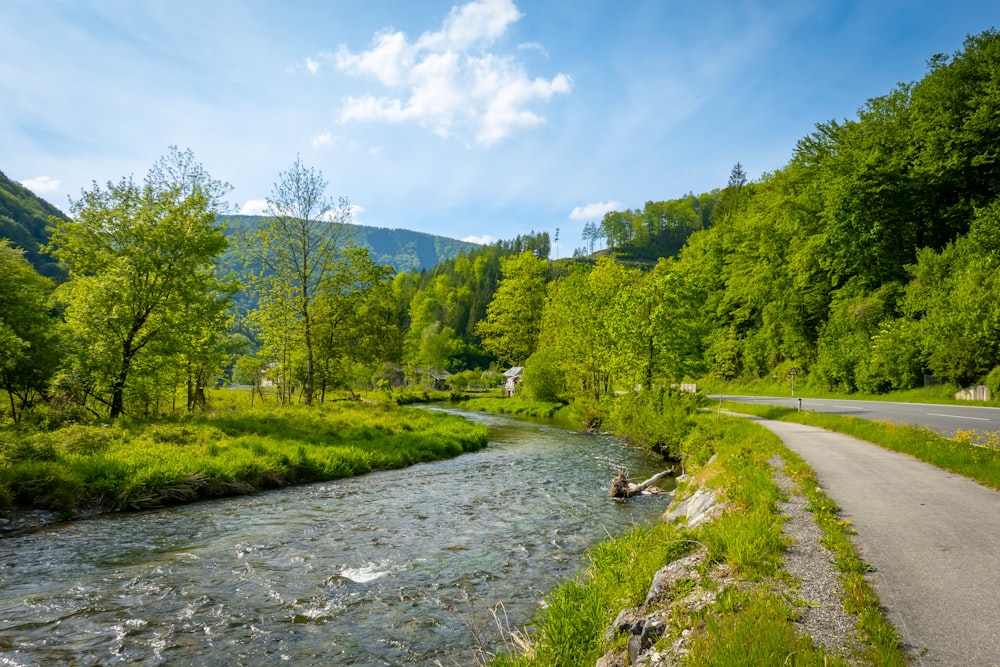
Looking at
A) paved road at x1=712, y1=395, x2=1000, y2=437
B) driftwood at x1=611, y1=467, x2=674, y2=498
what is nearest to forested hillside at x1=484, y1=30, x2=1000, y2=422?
paved road at x1=712, y1=395, x2=1000, y2=437

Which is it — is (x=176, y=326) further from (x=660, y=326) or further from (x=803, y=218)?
(x=803, y=218)

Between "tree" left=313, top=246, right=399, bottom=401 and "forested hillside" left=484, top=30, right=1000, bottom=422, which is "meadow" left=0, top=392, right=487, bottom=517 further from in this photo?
"forested hillside" left=484, top=30, right=1000, bottom=422

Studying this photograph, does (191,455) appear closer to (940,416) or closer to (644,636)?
(644,636)

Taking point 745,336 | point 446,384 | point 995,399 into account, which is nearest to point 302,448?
point 995,399

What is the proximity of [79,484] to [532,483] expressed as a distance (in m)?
12.7

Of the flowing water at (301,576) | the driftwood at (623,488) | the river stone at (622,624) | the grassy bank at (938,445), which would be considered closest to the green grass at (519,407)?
the grassy bank at (938,445)

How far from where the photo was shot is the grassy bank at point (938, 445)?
33.7ft

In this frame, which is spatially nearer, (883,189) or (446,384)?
(883,189)

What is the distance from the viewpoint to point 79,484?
12.8 metres

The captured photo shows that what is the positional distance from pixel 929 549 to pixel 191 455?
17.9 meters

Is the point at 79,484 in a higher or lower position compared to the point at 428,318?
lower

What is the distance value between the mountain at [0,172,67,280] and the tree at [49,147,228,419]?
96.6 meters

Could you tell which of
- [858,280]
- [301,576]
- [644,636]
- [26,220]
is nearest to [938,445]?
[644,636]

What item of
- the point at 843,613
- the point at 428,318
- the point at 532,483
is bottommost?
the point at 532,483
